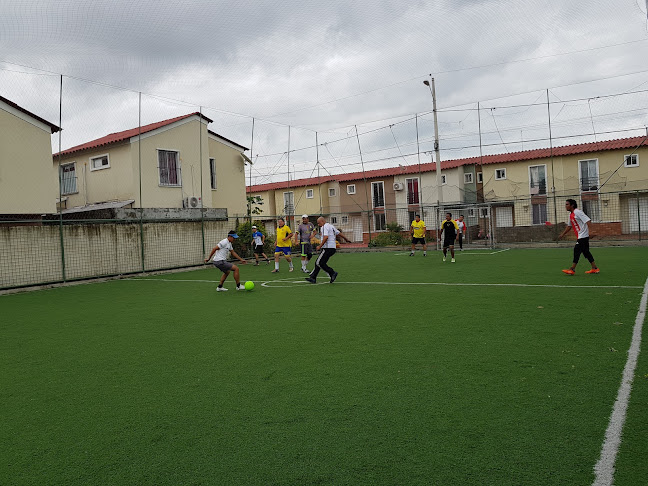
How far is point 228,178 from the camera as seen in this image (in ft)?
90.6

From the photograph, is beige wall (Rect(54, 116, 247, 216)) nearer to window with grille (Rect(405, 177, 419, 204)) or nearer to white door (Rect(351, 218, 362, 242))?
white door (Rect(351, 218, 362, 242))

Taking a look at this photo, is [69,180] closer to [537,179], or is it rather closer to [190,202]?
[190,202]

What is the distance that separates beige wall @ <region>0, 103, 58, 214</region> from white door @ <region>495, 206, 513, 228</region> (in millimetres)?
28220

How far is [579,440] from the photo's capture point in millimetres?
3516

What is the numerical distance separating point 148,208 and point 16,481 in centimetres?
2001

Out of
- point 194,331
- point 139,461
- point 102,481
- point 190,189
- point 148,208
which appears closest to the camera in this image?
point 102,481

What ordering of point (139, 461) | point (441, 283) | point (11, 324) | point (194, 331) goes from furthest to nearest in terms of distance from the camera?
point (441, 283) → point (11, 324) → point (194, 331) → point (139, 461)

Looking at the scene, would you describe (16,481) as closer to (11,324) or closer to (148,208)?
(11,324)

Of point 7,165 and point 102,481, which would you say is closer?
point 102,481

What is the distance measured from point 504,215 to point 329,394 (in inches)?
1364

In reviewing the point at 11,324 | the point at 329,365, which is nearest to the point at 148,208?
the point at 11,324

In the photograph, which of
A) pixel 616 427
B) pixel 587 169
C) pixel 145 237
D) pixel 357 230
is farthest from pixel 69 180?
pixel 587 169

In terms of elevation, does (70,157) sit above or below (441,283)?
above

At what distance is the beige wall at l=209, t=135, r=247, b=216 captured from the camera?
88.1 ft
